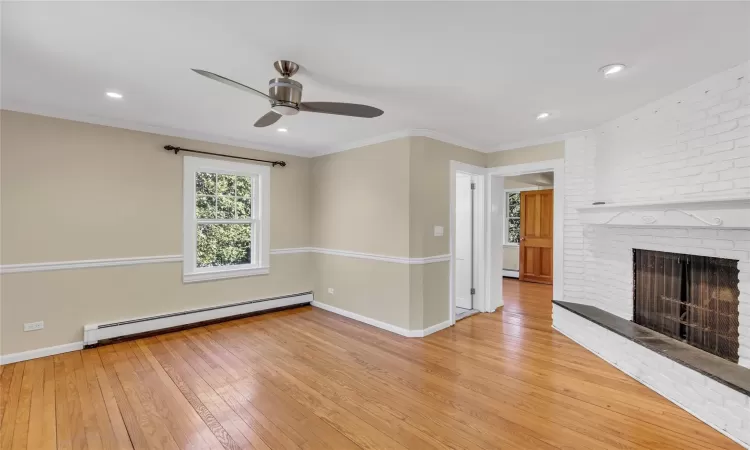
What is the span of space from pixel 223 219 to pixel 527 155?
416 centimetres

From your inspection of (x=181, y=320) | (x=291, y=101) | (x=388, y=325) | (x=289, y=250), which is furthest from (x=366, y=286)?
(x=291, y=101)

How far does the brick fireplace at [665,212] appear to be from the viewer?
2.35 m

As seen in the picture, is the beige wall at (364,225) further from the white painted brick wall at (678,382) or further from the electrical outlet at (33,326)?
the electrical outlet at (33,326)

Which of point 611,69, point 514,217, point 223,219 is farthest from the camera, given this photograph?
point 514,217

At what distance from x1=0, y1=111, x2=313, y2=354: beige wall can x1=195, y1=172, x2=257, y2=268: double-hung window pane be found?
299 mm

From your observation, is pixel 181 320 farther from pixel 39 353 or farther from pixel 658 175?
pixel 658 175

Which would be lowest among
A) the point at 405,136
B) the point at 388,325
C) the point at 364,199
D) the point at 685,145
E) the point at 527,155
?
the point at 388,325

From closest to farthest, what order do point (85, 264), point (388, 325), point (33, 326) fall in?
1. point (33, 326)
2. point (85, 264)
3. point (388, 325)

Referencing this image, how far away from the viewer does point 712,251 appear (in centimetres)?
260

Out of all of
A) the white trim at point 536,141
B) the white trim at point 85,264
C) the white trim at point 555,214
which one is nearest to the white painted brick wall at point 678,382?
the white trim at point 555,214

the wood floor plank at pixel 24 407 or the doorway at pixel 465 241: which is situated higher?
the doorway at pixel 465 241

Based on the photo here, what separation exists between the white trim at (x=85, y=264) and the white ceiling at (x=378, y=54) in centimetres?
151

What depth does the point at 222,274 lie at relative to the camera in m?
4.55

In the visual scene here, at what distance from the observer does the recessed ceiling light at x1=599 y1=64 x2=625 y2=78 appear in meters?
2.30
